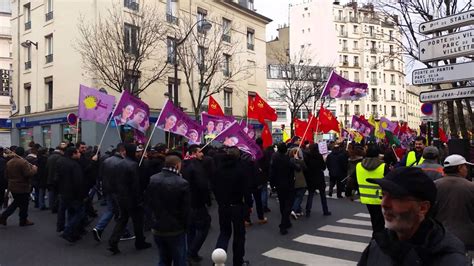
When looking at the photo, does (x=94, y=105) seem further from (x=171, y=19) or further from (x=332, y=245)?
(x=171, y=19)

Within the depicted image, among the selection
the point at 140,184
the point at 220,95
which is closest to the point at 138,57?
the point at 220,95

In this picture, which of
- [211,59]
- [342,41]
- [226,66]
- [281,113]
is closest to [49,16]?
[211,59]

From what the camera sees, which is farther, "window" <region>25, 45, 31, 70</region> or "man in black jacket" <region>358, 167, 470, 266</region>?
"window" <region>25, 45, 31, 70</region>

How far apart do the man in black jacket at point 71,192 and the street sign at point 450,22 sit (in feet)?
22.2

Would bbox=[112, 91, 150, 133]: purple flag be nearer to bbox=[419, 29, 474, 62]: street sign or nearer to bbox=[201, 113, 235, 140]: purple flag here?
bbox=[201, 113, 235, 140]: purple flag

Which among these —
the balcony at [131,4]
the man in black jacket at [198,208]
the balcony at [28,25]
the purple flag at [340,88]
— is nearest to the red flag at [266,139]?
the purple flag at [340,88]

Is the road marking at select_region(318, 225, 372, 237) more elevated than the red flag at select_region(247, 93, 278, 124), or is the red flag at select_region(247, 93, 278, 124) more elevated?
the red flag at select_region(247, 93, 278, 124)

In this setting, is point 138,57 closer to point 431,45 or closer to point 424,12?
point 424,12

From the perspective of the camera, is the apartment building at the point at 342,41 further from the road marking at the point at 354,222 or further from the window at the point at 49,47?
the road marking at the point at 354,222

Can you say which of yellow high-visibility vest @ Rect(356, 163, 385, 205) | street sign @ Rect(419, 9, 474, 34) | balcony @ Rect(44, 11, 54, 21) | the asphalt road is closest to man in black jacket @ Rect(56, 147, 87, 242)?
the asphalt road

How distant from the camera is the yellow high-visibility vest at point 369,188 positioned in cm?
629

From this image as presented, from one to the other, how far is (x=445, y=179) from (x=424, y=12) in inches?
594

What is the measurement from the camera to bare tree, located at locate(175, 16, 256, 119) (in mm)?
25844

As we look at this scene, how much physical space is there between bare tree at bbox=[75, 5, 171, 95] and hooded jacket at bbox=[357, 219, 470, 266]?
21.1 m
